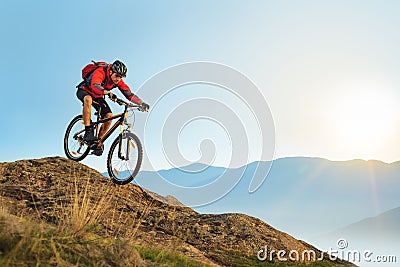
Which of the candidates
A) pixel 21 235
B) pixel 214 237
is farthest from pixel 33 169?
pixel 21 235

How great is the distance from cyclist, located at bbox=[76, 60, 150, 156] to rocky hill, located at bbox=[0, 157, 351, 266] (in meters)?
1.28

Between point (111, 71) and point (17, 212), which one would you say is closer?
point (17, 212)

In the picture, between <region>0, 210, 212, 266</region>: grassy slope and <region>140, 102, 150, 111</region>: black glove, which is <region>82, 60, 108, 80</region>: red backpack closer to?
<region>140, 102, 150, 111</region>: black glove

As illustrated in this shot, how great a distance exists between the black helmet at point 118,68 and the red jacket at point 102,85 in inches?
6.9

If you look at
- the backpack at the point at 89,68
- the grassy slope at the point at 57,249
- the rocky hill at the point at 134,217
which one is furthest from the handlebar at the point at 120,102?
the grassy slope at the point at 57,249

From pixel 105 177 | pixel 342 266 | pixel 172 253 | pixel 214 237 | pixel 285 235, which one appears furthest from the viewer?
pixel 105 177

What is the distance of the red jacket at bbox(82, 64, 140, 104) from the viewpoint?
40.2ft

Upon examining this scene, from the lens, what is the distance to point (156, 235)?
1016 cm

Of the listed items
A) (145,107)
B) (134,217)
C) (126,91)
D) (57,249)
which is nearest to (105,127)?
(126,91)

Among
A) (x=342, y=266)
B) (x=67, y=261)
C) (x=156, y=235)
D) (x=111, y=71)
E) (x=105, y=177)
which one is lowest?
(x=67, y=261)

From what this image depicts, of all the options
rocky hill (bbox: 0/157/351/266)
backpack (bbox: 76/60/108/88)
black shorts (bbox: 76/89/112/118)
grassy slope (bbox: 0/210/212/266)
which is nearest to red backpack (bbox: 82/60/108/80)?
backpack (bbox: 76/60/108/88)

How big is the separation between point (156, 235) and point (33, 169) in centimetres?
489

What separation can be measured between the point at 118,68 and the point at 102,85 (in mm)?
708

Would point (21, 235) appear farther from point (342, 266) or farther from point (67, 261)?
point (342, 266)
